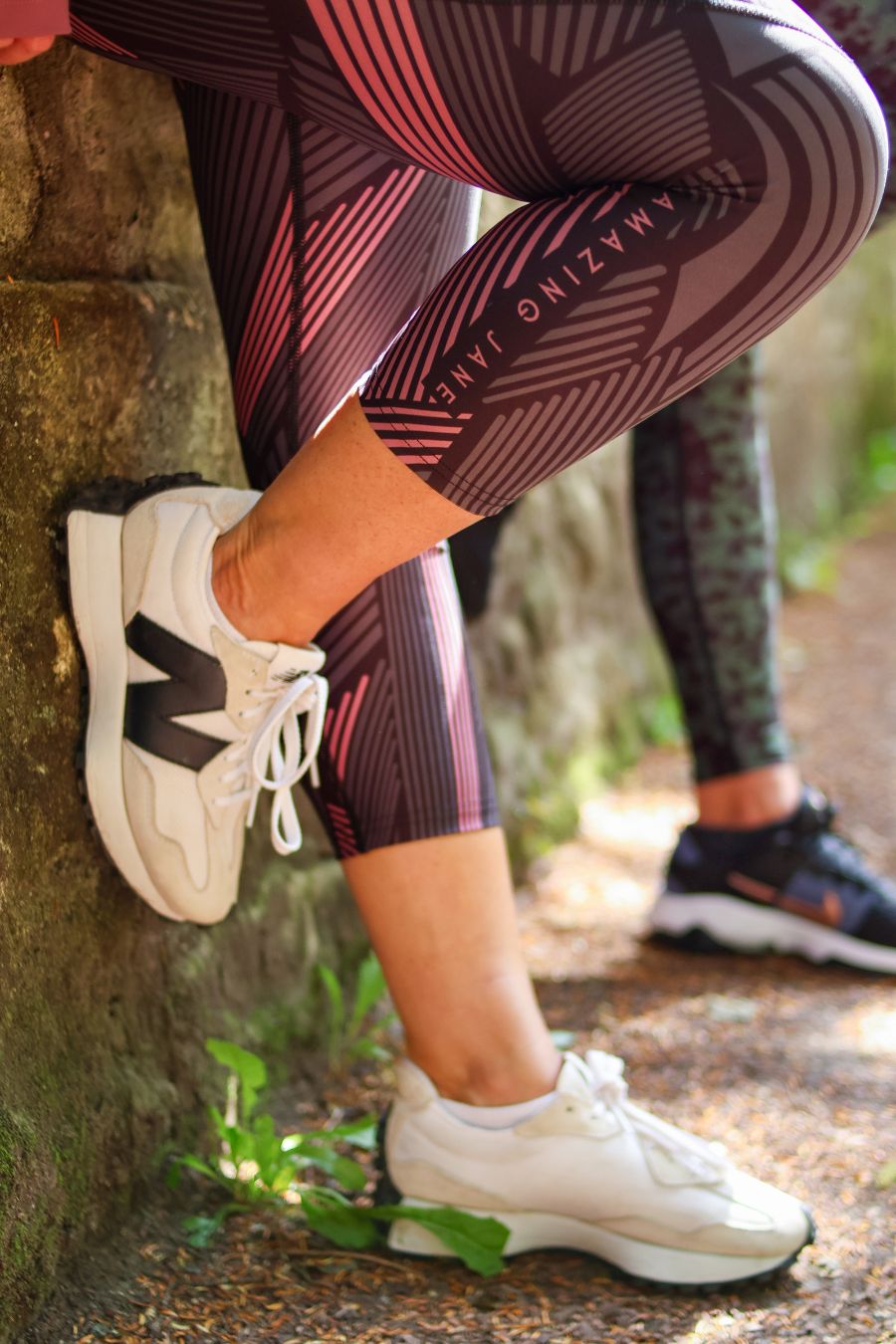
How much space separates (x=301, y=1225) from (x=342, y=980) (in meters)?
0.42

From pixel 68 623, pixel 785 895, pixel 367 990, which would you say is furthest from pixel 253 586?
pixel 785 895

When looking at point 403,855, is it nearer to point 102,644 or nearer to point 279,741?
point 279,741

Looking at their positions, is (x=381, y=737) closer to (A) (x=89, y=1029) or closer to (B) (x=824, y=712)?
(A) (x=89, y=1029)

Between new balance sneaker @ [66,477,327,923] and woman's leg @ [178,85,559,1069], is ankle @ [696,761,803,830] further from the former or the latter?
new balance sneaker @ [66,477,327,923]

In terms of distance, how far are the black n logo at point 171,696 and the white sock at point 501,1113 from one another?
34cm

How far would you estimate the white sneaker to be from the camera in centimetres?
100

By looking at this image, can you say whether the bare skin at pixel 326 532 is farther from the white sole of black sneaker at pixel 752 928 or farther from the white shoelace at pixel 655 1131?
the white sole of black sneaker at pixel 752 928

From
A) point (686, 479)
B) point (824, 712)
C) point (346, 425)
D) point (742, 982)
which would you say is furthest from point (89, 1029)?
point (824, 712)

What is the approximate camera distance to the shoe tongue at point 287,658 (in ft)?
3.13

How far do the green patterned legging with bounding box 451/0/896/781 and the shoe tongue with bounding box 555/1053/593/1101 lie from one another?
70 cm

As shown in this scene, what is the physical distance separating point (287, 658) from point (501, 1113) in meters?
0.39

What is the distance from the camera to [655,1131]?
1050 mm

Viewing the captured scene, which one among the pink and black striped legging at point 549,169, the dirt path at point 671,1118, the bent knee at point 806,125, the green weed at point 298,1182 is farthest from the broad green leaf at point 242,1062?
the bent knee at point 806,125

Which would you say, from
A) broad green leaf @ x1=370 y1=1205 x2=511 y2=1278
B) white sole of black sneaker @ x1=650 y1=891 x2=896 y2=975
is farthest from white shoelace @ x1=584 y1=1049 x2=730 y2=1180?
white sole of black sneaker @ x1=650 y1=891 x2=896 y2=975
